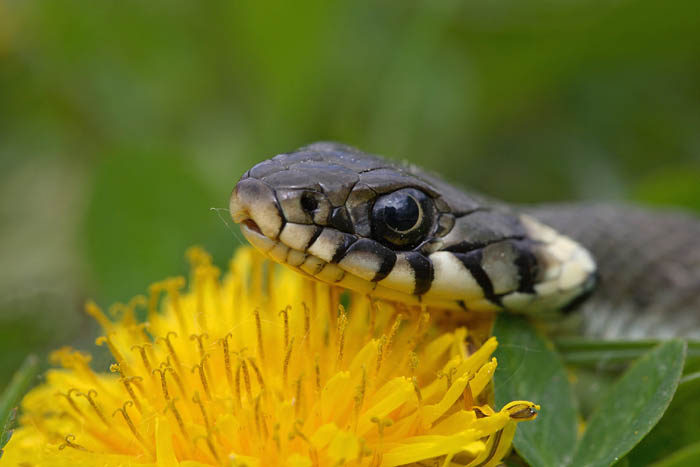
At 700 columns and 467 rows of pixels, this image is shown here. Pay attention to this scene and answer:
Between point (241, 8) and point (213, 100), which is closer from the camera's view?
point (241, 8)

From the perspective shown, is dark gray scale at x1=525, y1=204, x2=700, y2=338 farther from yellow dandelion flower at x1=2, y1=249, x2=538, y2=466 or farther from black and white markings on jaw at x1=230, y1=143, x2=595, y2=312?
yellow dandelion flower at x1=2, y1=249, x2=538, y2=466

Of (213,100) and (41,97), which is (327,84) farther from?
(41,97)

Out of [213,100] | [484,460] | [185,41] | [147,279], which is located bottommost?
[484,460]

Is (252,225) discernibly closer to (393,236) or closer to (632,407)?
(393,236)

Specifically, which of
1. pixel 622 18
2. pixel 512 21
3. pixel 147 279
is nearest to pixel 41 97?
pixel 147 279

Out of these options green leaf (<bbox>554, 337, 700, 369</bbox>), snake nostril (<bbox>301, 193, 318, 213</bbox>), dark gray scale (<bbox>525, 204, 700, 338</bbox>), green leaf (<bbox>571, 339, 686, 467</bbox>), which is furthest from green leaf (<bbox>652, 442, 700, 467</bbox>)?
dark gray scale (<bbox>525, 204, 700, 338</bbox>)

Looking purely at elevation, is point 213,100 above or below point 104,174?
above

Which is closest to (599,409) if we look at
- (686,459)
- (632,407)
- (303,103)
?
(632,407)
